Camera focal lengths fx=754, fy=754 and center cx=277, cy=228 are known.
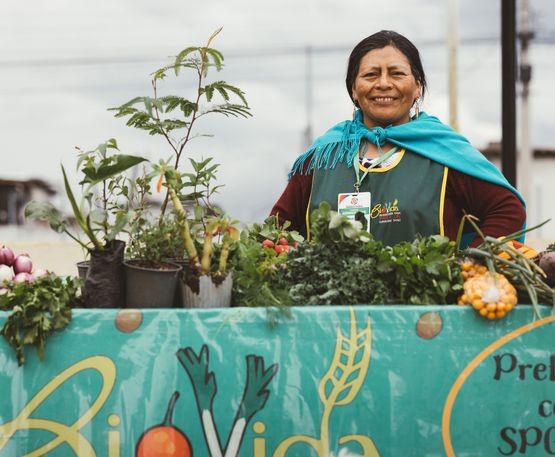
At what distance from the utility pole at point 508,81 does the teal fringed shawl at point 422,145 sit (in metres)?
2.14

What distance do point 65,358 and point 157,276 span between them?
303 mm

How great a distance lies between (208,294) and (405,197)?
41.4 inches

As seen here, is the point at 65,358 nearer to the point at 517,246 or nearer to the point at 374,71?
the point at 517,246

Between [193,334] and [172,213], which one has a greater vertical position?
[172,213]

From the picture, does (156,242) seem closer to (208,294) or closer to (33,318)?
(208,294)

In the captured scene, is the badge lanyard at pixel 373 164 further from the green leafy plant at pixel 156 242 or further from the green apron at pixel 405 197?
the green leafy plant at pixel 156 242

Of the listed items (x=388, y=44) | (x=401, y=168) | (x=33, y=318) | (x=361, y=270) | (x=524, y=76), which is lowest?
(x=33, y=318)

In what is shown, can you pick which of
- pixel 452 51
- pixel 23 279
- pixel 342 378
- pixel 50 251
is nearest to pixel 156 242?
pixel 23 279

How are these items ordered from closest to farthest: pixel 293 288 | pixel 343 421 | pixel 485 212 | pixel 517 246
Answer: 1. pixel 343 421
2. pixel 293 288
3. pixel 517 246
4. pixel 485 212

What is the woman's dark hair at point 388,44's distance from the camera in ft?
9.33

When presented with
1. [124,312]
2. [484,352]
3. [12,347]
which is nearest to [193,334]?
[124,312]

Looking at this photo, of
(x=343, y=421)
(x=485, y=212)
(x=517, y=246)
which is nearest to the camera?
(x=343, y=421)

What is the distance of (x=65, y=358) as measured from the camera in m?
1.88

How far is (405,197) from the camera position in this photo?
272cm
